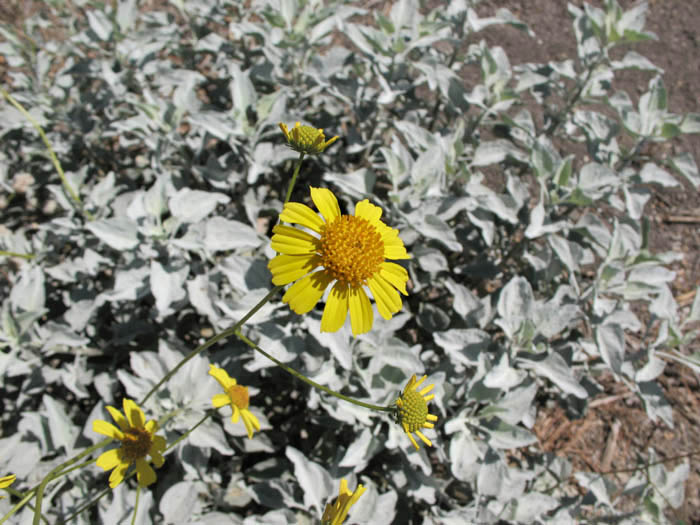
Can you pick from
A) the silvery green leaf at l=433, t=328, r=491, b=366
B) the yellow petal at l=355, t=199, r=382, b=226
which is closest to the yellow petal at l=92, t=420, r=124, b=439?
the yellow petal at l=355, t=199, r=382, b=226

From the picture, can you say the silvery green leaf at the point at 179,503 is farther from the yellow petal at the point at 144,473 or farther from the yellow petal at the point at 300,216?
the yellow petal at the point at 300,216

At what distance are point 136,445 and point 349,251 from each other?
1033 millimetres

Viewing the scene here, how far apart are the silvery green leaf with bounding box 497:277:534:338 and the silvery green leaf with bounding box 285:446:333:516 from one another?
1.07 meters

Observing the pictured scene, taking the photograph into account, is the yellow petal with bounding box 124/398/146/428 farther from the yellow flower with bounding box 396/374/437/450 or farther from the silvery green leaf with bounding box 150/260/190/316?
the yellow flower with bounding box 396/374/437/450

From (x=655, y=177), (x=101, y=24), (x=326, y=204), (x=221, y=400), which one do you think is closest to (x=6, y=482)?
(x=221, y=400)

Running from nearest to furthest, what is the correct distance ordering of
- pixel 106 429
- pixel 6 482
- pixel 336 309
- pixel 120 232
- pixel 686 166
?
pixel 6 482
pixel 336 309
pixel 106 429
pixel 120 232
pixel 686 166

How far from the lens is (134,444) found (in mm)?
1789

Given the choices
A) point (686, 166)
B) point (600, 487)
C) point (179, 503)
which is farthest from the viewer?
point (686, 166)

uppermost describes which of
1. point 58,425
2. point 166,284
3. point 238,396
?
point 238,396

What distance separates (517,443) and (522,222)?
122 cm

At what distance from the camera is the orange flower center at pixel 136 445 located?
5.82 feet

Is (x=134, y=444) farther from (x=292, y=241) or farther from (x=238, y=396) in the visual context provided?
(x=292, y=241)

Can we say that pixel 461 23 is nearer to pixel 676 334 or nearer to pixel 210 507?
pixel 676 334

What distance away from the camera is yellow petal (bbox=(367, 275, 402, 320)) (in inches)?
63.1
